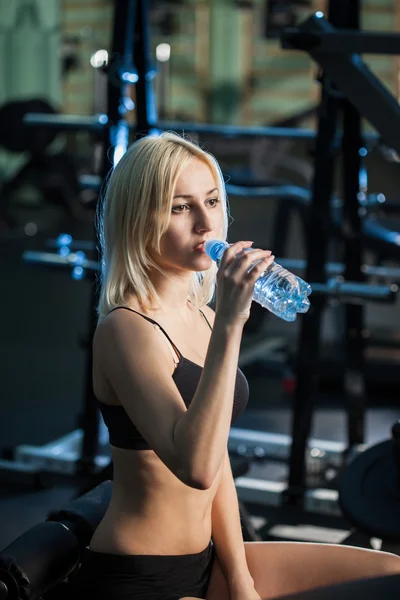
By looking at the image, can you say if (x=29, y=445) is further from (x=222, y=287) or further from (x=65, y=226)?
(x=65, y=226)

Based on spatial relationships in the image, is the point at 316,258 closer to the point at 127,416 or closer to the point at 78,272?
the point at 78,272

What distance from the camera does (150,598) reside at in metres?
1.39

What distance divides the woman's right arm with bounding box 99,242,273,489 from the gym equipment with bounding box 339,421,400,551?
83 cm

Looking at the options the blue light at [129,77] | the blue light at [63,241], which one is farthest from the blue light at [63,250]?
→ the blue light at [129,77]

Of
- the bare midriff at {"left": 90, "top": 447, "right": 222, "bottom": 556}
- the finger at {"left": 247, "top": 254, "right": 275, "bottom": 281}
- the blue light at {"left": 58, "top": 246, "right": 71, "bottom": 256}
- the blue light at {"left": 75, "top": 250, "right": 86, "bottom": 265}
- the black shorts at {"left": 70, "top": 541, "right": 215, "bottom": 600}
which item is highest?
the finger at {"left": 247, "top": 254, "right": 275, "bottom": 281}

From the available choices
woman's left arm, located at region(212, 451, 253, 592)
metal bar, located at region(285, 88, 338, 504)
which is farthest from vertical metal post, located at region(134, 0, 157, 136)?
woman's left arm, located at region(212, 451, 253, 592)

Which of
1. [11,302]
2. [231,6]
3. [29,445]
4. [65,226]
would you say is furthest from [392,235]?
[231,6]

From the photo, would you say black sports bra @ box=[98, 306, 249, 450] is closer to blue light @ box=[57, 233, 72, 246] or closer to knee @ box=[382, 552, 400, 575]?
knee @ box=[382, 552, 400, 575]

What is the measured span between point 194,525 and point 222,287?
16.7 inches

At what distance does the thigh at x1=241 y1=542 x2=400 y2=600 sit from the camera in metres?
1.49

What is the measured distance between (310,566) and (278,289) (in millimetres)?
496

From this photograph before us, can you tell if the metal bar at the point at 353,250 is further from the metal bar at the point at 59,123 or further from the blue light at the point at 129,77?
the metal bar at the point at 59,123

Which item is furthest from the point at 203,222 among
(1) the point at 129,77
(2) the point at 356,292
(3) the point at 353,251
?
(3) the point at 353,251

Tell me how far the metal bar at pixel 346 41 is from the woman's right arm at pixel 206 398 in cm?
127
